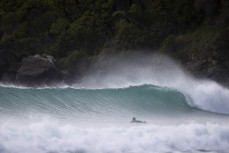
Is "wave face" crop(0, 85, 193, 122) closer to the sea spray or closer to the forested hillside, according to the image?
the sea spray

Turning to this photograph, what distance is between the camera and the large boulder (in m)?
39.2

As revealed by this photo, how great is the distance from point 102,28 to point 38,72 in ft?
27.1

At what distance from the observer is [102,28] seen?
44844mm

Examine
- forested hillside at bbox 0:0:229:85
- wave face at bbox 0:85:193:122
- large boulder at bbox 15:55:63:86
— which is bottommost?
wave face at bbox 0:85:193:122

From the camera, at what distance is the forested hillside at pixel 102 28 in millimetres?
39750

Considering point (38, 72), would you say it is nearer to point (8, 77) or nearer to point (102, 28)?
point (8, 77)

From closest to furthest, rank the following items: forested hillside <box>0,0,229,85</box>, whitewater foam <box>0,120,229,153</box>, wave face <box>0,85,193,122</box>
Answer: whitewater foam <box>0,120,229,153</box>
wave face <box>0,85,193,122</box>
forested hillside <box>0,0,229,85</box>

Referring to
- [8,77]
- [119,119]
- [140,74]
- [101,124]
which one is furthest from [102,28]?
[101,124]

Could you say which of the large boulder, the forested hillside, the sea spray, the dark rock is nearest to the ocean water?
the sea spray

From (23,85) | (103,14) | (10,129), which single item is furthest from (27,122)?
(103,14)

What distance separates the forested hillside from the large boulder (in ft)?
7.83

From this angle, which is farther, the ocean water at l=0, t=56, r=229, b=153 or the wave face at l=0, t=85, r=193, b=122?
the wave face at l=0, t=85, r=193, b=122

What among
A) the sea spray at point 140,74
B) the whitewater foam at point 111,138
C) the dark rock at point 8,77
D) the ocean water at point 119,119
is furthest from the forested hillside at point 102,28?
the whitewater foam at point 111,138

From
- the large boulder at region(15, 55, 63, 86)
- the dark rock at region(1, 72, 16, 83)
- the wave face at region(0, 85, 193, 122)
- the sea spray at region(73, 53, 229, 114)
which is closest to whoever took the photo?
the wave face at region(0, 85, 193, 122)
